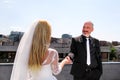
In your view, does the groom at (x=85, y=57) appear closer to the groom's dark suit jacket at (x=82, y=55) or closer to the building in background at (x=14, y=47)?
the groom's dark suit jacket at (x=82, y=55)

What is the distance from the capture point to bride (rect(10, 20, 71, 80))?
2.95 m

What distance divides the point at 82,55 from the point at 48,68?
1.29 metres

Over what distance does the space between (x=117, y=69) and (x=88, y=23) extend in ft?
11.3

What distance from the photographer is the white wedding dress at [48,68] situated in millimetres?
3061

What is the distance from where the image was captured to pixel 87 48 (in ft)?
14.4

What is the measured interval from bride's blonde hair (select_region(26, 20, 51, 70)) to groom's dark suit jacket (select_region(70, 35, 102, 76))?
4.70ft

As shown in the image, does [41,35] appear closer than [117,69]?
Yes

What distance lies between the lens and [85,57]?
4.35 meters

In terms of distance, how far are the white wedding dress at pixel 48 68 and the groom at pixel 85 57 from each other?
120 cm

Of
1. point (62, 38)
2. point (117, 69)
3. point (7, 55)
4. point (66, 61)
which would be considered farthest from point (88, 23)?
point (62, 38)

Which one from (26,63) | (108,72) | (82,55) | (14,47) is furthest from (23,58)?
(14,47)

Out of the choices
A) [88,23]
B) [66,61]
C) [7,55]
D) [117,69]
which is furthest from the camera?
[7,55]

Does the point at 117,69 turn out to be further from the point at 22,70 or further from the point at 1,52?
the point at 1,52

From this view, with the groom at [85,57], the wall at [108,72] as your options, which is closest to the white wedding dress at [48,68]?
the groom at [85,57]
